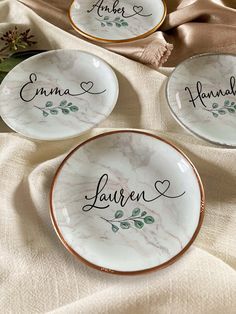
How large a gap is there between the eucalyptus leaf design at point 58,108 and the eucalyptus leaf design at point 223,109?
22 centimetres

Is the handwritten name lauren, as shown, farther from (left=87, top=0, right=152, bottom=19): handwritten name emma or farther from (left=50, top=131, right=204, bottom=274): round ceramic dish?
(left=87, top=0, right=152, bottom=19): handwritten name emma

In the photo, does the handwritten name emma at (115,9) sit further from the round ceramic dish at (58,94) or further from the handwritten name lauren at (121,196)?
the handwritten name lauren at (121,196)

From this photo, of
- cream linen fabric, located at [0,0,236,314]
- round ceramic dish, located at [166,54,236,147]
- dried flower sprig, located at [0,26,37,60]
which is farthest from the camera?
dried flower sprig, located at [0,26,37,60]

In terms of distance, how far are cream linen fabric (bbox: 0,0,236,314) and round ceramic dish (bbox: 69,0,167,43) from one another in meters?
0.16

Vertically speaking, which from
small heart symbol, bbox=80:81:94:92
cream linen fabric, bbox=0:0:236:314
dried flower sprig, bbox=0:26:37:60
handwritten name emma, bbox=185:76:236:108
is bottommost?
cream linen fabric, bbox=0:0:236:314

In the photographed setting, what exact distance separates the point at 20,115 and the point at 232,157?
0.33m

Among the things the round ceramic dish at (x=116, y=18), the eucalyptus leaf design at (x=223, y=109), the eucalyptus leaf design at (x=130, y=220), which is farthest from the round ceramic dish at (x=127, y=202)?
the round ceramic dish at (x=116, y=18)

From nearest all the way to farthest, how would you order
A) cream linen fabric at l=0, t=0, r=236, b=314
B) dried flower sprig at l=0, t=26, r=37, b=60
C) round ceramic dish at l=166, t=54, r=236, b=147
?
cream linen fabric at l=0, t=0, r=236, b=314, round ceramic dish at l=166, t=54, r=236, b=147, dried flower sprig at l=0, t=26, r=37, b=60

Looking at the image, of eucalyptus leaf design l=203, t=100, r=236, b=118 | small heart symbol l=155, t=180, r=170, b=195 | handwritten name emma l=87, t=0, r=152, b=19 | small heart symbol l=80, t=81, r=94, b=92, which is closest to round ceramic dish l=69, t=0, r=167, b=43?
handwritten name emma l=87, t=0, r=152, b=19

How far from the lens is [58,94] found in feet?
2.31

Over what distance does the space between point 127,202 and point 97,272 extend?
0.10m

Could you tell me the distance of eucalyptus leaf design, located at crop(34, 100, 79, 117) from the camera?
67 cm

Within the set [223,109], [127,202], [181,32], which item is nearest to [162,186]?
[127,202]

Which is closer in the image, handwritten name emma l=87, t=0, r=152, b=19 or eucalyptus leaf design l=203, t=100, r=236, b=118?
eucalyptus leaf design l=203, t=100, r=236, b=118
